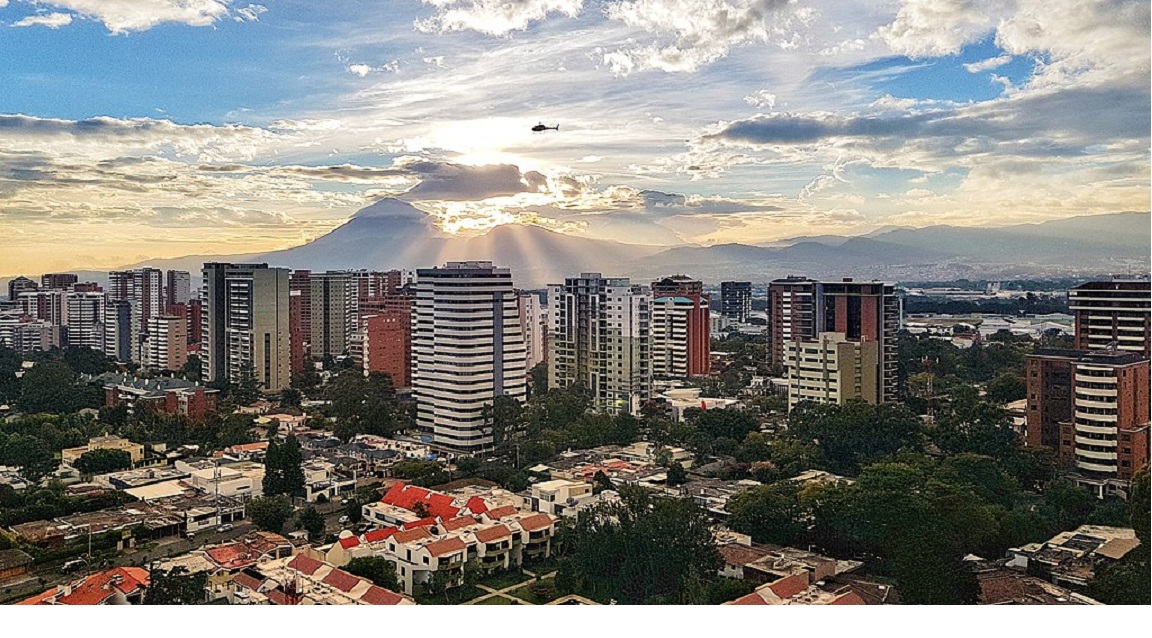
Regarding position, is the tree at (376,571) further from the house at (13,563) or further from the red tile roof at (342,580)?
the house at (13,563)

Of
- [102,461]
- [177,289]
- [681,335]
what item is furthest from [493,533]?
[177,289]

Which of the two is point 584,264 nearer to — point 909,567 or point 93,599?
point 909,567

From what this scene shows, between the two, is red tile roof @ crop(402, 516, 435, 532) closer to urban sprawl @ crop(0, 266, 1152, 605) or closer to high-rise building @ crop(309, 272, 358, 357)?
urban sprawl @ crop(0, 266, 1152, 605)

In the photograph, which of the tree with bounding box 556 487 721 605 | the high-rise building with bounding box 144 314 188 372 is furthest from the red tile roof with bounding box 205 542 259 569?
the high-rise building with bounding box 144 314 188 372

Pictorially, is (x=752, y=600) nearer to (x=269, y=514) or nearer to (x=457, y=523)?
(x=457, y=523)

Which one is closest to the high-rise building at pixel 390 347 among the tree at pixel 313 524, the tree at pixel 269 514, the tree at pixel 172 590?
the tree at pixel 269 514
